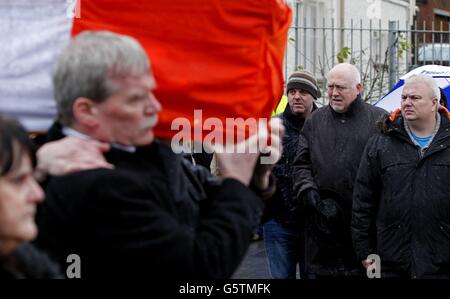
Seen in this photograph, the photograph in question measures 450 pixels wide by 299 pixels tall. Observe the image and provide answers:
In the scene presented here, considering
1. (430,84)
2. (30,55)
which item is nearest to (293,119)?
(430,84)

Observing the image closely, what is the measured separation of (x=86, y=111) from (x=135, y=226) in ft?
1.27

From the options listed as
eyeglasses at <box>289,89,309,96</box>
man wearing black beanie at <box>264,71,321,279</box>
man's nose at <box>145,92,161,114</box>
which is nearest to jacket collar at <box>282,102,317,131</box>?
man wearing black beanie at <box>264,71,321,279</box>

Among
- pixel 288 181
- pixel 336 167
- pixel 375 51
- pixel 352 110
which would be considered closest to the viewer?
pixel 336 167

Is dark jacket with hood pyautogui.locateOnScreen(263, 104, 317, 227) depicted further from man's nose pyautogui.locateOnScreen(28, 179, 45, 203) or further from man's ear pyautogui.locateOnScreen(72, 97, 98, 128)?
man's nose pyautogui.locateOnScreen(28, 179, 45, 203)

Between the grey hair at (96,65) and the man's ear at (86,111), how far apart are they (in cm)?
1

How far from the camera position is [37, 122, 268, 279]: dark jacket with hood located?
96.0 inches

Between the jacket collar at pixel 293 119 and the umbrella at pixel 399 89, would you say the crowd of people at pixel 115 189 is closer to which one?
the jacket collar at pixel 293 119

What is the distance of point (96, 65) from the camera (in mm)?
2525

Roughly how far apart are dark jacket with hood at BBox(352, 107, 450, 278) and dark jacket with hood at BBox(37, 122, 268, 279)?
312 cm

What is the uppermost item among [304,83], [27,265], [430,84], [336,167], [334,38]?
[334,38]

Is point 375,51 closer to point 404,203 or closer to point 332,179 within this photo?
point 332,179

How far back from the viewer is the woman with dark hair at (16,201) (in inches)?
84.2

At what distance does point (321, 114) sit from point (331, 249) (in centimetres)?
100

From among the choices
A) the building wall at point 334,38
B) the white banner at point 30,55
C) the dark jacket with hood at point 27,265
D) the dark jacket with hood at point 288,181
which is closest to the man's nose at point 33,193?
the dark jacket with hood at point 27,265
